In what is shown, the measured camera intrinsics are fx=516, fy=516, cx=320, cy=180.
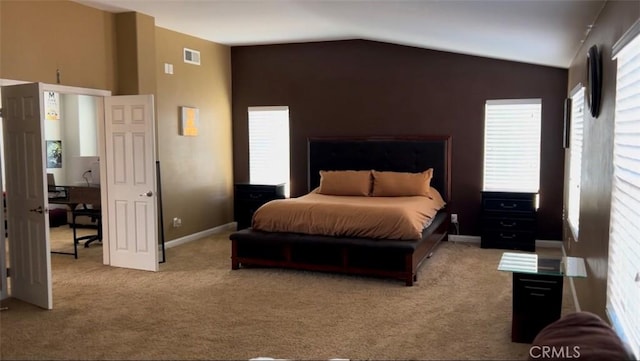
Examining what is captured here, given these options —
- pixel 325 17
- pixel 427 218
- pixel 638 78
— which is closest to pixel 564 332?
pixel 638 78

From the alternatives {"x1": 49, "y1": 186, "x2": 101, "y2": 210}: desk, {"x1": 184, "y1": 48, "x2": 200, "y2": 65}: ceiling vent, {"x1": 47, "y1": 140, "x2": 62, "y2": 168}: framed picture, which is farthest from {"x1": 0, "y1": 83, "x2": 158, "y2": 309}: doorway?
{"x1": 47, "y1": 140, "x2": 62, "y2": 168}: framed picture

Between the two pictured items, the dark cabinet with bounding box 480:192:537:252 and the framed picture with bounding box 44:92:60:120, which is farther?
the framed picture with bounding box 44:92:60:120

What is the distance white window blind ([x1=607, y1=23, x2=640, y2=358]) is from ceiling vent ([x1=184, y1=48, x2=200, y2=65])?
5.47m

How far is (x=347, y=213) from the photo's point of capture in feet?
17.2

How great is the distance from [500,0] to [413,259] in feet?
7.85

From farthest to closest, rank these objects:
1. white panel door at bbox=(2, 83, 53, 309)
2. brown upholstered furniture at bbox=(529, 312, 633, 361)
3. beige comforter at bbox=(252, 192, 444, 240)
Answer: beige comforter at bbox=(252, 192, 444, 240) < white panel door at bbox=(2, 83, 53, 309) < brown upholstered furniture at bbox=(529, 312, 633, 361)

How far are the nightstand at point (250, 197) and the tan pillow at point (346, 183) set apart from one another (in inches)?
31.2

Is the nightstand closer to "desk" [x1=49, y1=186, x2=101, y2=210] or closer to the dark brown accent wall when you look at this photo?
the dark brown accent wall

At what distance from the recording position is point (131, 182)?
5562mm

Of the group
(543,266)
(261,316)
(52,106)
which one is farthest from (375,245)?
(52,106)

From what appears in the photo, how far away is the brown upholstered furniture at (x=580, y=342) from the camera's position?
63.4 inches

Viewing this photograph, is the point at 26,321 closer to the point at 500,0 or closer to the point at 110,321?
the point at 110,321

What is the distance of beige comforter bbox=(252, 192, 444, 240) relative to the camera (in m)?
5.05

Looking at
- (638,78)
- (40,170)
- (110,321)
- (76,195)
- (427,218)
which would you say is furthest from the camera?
(76,195)
